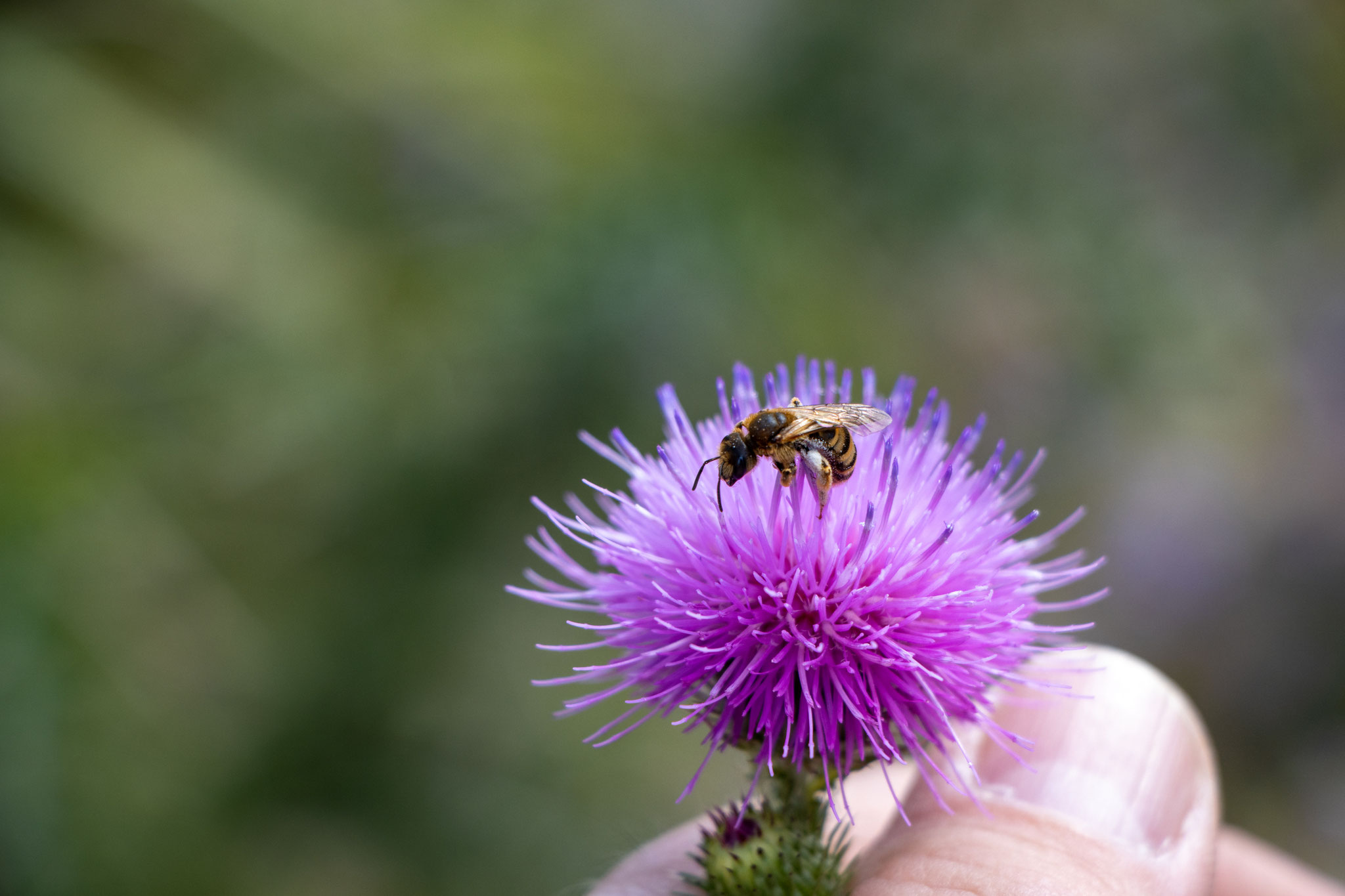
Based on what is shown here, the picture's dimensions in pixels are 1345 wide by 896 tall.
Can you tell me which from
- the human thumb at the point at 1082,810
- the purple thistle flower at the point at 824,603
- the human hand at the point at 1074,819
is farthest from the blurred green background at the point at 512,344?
the purple thistle flower at the point at 824,603

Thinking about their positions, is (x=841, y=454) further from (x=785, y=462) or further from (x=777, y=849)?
(x=777, y=849)

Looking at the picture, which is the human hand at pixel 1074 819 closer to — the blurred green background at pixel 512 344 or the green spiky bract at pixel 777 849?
the green spiky bract at pixel 777 849

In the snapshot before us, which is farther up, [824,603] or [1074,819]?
[824,603]

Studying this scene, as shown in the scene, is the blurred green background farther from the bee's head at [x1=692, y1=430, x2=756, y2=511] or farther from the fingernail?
the bee's head at [x1=692, y1=430, x2=756, y2=511]

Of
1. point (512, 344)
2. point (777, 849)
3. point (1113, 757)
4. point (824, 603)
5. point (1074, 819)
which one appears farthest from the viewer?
point (512, 344)

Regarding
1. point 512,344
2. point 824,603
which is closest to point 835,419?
point 824,603

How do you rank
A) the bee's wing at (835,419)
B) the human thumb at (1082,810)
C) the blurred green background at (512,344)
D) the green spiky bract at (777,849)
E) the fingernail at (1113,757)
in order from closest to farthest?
the bee's wing at (835,419), the green spiky bract at (777,849), the human thumb at (1082,810), the fingernail at (1113,757), the blurred green background at (512,344)
